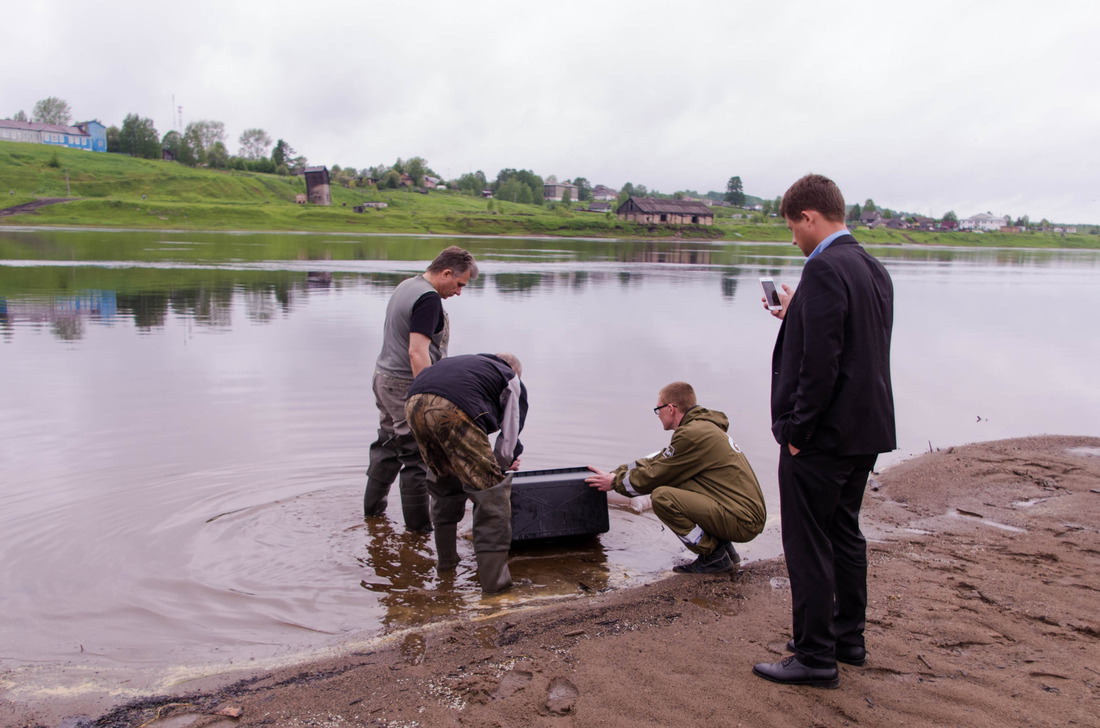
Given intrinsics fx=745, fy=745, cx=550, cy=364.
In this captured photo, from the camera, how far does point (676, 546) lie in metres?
5.80

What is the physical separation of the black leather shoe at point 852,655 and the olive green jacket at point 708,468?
4.27ft

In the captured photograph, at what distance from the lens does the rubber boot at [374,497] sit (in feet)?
19.8

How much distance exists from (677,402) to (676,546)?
1384 millimetres

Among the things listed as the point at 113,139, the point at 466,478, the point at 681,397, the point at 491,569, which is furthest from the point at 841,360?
the point at 113,139

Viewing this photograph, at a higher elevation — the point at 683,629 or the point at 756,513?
the point at 756,513

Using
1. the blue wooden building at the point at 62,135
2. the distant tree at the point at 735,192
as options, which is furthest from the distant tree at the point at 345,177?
the distant tree at the point at 735,192

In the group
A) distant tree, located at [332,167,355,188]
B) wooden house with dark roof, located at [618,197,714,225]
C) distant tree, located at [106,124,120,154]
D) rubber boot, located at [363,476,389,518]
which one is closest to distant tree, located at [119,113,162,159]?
distant tree, located at [106,124,120,154]

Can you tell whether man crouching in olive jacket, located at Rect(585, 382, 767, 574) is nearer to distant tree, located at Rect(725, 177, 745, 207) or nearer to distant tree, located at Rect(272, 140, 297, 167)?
distant tree, located at Rect(272, 140, 297, 167)

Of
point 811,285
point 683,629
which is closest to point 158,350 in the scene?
point 683,629

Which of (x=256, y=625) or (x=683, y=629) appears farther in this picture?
(x=256, y=625)

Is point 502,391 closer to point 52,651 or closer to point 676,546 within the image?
point 676,546

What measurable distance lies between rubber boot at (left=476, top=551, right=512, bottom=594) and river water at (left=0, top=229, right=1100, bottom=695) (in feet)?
0.31

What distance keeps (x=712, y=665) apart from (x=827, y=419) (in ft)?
4.35

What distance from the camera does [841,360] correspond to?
11.0ft
